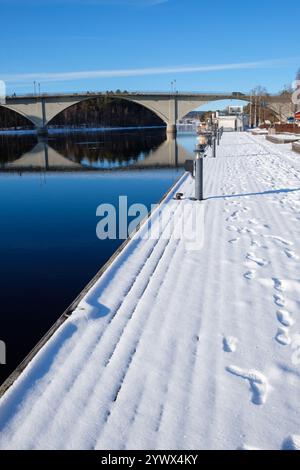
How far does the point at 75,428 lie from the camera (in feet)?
8.76

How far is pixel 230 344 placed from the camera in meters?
3.58

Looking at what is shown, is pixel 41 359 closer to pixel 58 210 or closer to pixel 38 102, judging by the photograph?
pixel 58 210

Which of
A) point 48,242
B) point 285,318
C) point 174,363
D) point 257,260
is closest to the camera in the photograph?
point 174,363

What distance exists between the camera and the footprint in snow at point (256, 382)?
2.91 metres

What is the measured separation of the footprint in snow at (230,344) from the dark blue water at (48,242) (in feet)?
6.86

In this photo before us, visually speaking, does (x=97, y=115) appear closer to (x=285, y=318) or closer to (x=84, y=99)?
(x=84, y=99)

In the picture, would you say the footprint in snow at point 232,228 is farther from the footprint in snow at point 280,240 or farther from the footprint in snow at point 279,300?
the footprint in snow at point 279,300

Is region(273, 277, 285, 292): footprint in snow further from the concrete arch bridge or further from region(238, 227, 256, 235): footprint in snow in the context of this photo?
the concrete arch bridge

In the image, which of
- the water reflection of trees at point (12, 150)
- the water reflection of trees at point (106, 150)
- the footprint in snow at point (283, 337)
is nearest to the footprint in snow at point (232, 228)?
the footprint in snow at point (283, 337)

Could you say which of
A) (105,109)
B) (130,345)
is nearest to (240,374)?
(130,345)

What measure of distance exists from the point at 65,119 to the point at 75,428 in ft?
508

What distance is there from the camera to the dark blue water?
5275 millimetres

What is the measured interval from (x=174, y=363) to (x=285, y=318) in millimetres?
1273

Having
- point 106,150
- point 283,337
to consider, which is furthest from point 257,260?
point 106,150
